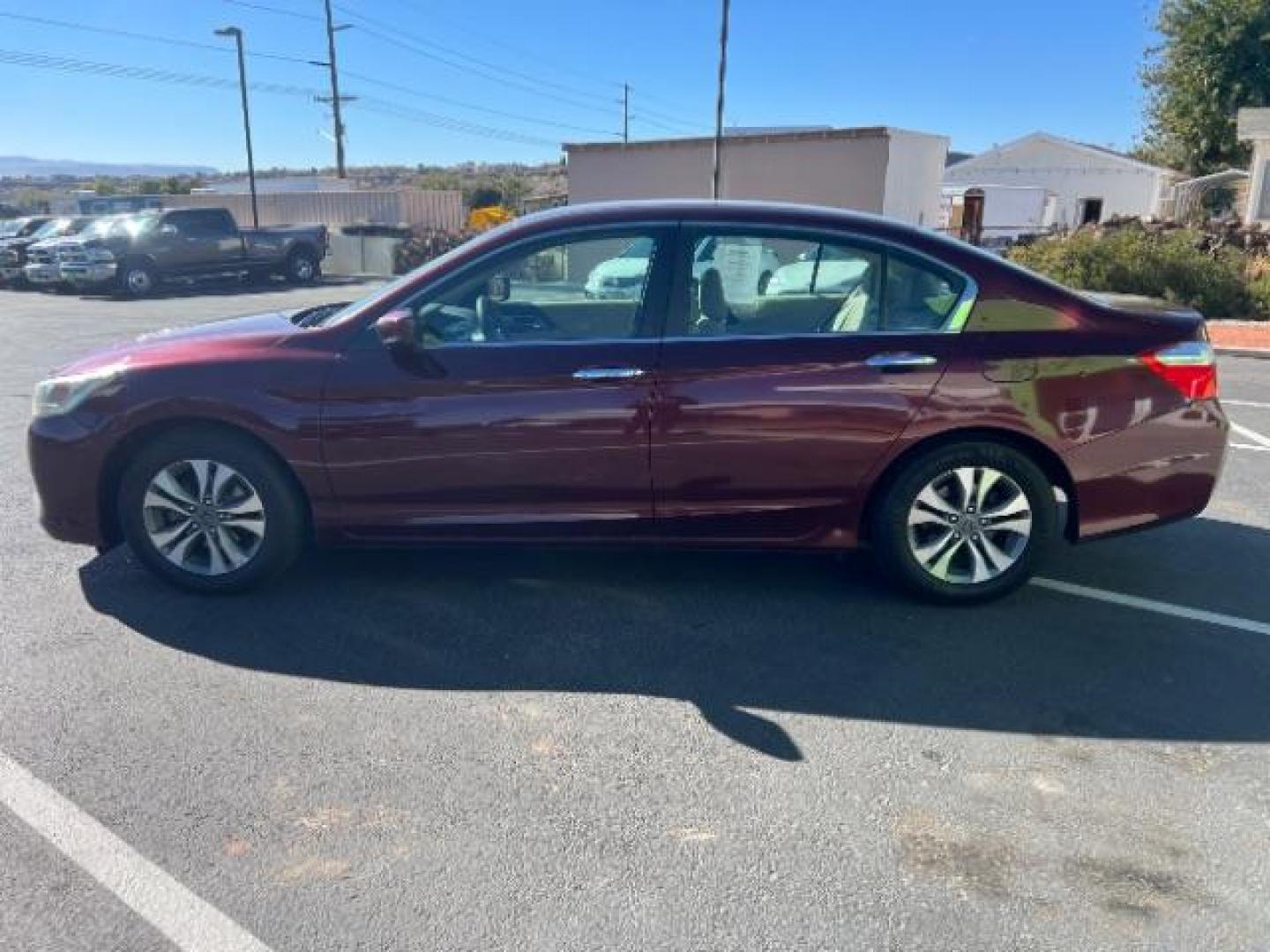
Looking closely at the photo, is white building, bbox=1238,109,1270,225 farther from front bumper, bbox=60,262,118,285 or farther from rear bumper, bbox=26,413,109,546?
front bumper, bbox=60,262,118,285

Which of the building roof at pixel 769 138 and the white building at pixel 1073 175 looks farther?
the white building at pixel 1073 175

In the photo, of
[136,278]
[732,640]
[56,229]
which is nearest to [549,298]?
[732,640]

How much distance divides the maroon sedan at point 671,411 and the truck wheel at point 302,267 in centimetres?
2269

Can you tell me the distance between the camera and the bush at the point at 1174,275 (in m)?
14.3

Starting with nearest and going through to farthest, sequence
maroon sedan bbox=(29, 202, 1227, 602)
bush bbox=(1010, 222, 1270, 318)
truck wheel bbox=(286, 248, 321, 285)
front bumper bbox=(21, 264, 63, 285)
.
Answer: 1. maroon sedan bbox=(29, 202, 1227, 602)
2. bush bbox=(1010, 222, 1270, 318)
3. front bumper bbox=(21, 264, 63, 285)
4. truck wheel bbox=(286, 248, 321, 285)

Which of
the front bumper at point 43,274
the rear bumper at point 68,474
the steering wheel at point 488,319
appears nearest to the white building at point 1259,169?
the steering wheel at point 488,319

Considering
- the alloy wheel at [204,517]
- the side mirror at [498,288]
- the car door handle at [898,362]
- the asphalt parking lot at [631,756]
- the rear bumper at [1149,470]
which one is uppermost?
the side mirror at [498,288]

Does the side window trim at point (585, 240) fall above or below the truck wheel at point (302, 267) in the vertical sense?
above

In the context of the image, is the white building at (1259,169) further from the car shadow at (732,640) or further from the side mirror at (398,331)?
the side mirror at (398,331)

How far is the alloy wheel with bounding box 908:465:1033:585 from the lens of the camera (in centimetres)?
394

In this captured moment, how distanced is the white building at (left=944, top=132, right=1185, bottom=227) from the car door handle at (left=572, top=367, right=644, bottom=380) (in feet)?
139

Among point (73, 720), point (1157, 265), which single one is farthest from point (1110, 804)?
point (1157, 265)

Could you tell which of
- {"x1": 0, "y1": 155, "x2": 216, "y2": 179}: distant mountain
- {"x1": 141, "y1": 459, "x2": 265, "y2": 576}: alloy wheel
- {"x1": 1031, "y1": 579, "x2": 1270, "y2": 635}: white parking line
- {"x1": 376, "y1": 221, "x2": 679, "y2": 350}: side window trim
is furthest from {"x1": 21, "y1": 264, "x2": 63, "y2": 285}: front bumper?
{"x1": 0, "y1": 155, "x2": 216, "y2": 179}: distant mountain

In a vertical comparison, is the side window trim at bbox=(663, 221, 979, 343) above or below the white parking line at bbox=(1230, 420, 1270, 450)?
above
